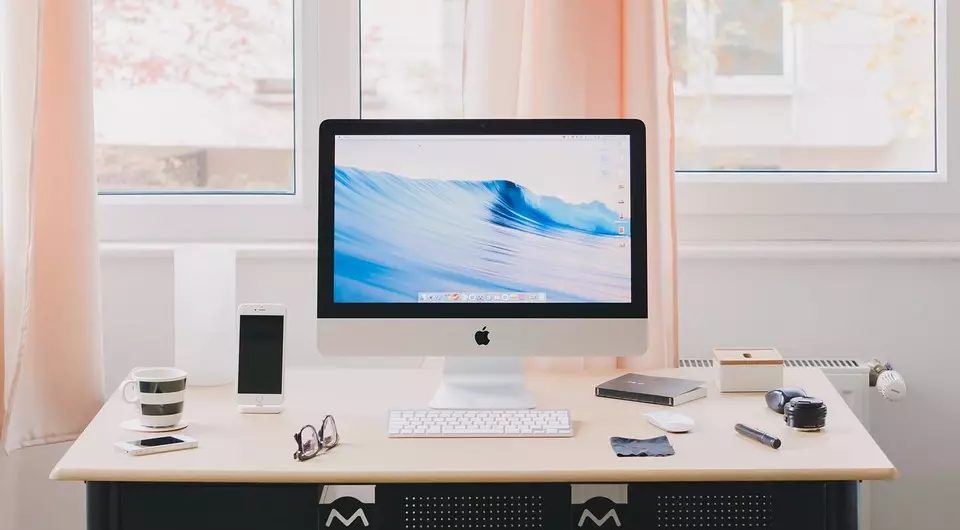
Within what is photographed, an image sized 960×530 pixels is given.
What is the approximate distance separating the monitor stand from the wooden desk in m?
0.13

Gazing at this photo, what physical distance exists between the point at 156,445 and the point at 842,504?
3.31 feet

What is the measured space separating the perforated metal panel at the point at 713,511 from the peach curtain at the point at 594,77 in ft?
1.65

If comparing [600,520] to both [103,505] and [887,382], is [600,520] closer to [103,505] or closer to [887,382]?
[103,505]

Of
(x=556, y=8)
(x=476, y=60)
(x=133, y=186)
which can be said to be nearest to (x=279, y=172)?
(x=133, y=186)

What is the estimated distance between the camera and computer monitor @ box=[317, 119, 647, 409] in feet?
5.71

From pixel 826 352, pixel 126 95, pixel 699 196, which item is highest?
pixel 126 95

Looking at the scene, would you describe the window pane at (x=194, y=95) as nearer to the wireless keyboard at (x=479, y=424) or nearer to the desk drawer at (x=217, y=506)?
the wireless keyboard at (x=479, y=424)

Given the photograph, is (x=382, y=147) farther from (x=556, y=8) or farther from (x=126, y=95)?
(x=126, y=95)

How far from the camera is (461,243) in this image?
1745 mm

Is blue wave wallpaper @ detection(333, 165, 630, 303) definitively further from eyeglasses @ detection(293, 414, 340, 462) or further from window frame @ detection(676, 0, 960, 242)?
window frame @ detection(676, 0, 960, 242)

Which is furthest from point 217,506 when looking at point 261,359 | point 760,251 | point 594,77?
point 760,251

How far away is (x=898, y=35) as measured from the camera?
2287 millimetres

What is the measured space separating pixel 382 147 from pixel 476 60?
0.41 meters

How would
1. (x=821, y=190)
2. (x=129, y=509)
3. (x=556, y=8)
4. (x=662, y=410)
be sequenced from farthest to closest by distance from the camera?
(x=821, y=190), (x=556, y=8), (x=662, y=410), (x=129, y=509)
